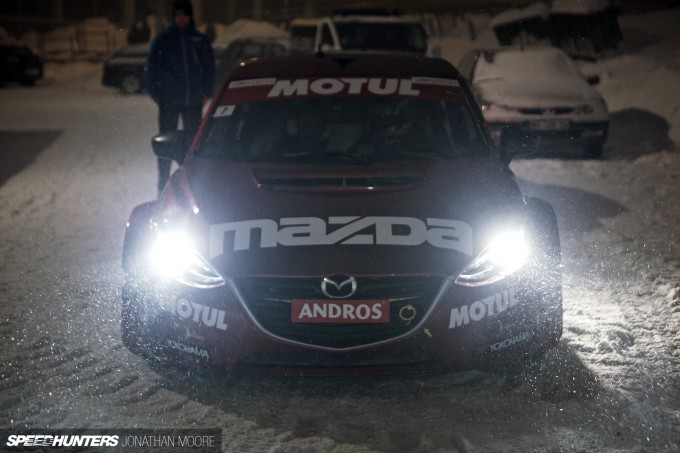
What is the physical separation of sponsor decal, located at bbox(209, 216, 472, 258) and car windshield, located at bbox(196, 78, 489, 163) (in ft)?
3.81

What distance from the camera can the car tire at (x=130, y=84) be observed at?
90.1ft

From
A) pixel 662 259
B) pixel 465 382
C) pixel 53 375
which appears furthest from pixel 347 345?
pixel 662 259

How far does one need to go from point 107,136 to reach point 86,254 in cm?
879

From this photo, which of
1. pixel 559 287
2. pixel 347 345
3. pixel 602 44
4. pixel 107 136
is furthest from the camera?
pixel 602 44

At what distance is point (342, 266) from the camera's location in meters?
4.64

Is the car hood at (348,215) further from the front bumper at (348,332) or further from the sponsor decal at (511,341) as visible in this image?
the sponsor decal at (511,341)

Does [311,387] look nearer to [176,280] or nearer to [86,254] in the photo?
[176,280]

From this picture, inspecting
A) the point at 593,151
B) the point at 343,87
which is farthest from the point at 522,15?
the point at 343,87

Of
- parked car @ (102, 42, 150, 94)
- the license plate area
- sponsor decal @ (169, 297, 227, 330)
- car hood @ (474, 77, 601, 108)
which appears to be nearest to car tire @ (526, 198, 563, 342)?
sponsor decal @ (169, 297, 227, 330)

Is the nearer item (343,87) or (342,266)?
(342,266)

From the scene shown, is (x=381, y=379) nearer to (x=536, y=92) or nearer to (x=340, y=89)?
(x=340, y=89)

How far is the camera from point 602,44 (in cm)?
2742

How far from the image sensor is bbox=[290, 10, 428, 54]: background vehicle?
18.2m

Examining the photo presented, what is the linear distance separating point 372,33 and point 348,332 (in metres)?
14.4
